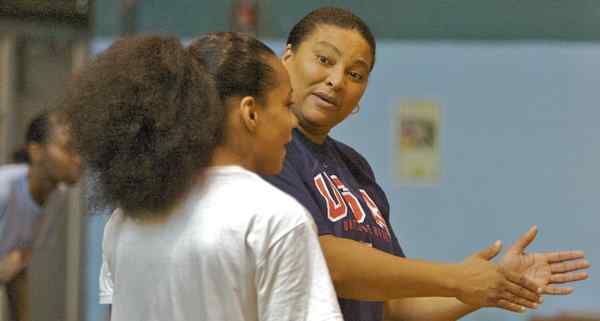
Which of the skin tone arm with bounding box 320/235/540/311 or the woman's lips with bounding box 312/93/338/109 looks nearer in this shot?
the skin tone arm with bounding box 320/235/540/311

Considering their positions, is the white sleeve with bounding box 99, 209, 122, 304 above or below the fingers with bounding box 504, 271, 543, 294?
above

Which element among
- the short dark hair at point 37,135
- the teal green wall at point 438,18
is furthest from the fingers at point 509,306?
the teal green wall at point 438,18

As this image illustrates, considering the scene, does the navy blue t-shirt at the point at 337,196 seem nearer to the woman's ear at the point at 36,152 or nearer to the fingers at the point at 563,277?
the fingers at the point at 563,277

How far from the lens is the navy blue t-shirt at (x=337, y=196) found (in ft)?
5.25

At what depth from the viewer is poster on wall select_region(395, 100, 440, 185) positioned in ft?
13.5

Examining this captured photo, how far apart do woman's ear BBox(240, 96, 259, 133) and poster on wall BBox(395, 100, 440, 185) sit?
281 cm

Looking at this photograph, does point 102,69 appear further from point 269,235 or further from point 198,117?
point 269,235

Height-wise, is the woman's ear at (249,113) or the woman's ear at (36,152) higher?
the woman's ear at (249,113)

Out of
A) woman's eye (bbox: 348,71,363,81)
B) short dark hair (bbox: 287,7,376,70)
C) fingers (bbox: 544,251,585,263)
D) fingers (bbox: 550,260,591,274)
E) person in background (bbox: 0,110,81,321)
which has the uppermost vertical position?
short dark hair (bbox: 287,7,376,70)

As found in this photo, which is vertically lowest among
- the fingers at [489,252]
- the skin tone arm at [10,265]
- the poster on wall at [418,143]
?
the skin tone arm at [10,265]

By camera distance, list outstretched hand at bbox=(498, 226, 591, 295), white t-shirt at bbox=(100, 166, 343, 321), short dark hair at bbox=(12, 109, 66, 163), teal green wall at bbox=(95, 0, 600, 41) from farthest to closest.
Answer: teal green wall at bbox=(95, 0, 600, 41), short dark hair at bbox=(12, 109, 66, 163), outstretched hand at bbox=(498, 226, 591, 295), white t-shirt at bbox=(100, 166, 343, 321)

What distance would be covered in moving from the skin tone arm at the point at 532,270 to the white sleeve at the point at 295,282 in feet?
1.66

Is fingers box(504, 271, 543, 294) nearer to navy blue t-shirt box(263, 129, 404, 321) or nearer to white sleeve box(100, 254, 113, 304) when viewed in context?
navy blue t-shirt box(263, 129, 404, 321)

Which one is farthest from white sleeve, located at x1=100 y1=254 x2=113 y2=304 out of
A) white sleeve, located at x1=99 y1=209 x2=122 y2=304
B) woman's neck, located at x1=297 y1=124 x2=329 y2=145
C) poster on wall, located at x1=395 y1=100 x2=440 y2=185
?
poster on wall, located at x1=395 y1=100 x2=440 y2=185
